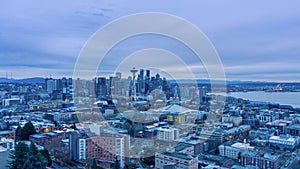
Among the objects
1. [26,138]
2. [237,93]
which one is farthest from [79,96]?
[237,93]

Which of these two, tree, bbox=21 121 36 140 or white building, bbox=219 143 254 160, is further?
tree, bbox=21 121 36 140

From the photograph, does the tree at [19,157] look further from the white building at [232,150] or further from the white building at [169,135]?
the white building at [232,150]

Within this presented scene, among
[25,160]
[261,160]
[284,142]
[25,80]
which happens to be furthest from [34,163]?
[25,80]

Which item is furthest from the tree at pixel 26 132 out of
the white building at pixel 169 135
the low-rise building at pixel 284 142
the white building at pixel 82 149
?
the low-rise building at pixel 284 142

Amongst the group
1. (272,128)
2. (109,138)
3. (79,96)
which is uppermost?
(79,96)

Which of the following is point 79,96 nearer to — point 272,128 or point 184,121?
point 184,121

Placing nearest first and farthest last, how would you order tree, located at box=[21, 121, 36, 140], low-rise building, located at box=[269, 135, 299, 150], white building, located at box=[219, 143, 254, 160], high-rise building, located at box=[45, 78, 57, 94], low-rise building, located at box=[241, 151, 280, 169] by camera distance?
low-rise building, located at box=[241, 151, 280, 169]
white building, located at box=[219, 143, 254, 160]
tree, located at box=[21, 121, 36, 140]
low-rise building, located at box=[269, 135, 299, 150]
high-rise building, located at box=[45, 78, 57, 94]

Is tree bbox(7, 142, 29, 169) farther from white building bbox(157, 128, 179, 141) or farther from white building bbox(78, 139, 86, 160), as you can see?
white building bbox(157, 128, 179, 141)

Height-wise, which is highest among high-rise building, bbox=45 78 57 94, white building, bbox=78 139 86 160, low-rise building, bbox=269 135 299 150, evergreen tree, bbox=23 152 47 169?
high-rise building, bbox=45 78 57 94

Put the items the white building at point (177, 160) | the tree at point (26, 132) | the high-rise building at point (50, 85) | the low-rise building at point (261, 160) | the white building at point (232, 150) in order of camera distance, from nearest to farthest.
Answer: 1. the white building at point (177, 160)
2. the low-rise building at point (261, 160)
3. the white building at point (232, 150)
4. the tree at point (26, 132)
5. the high-rise building at point (50, 85)

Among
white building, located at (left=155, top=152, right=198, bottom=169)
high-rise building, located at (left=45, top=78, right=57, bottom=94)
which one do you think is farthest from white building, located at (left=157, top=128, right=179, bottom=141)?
high-rise building, located at (left=45, top=78, right=57, bottom=94)

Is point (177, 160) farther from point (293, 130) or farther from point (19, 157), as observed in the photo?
point (293, 130)
